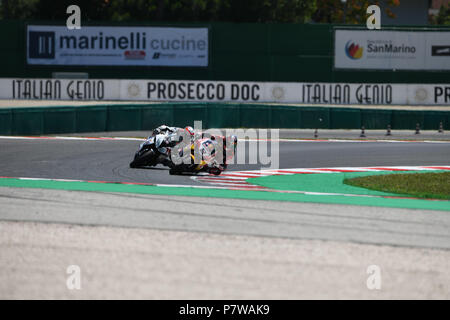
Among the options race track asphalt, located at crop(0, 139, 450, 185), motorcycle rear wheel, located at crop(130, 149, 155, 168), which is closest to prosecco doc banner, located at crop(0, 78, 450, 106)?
race track asphalt, located at crop(0, 139, 450, 185)

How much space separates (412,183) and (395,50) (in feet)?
86.1

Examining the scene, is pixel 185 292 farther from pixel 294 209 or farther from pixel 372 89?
pixel 372 89

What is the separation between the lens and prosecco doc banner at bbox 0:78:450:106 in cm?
3659

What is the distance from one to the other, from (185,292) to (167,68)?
114ft

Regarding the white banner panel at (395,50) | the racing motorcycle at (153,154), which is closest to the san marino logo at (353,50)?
the white banner panel at (395,50)

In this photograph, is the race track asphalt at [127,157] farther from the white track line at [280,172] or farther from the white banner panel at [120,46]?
the white banner panel at [120,46]

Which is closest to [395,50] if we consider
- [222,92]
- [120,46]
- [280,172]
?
[222,92]

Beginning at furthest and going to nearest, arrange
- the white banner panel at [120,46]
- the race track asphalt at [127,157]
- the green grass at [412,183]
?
the white banner panel at [120,46], the race track asphalt at [127,157], the green grass at [412,183]

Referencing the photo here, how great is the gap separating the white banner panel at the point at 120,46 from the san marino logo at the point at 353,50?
26.4 ft

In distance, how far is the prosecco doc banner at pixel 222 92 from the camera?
3659 cm

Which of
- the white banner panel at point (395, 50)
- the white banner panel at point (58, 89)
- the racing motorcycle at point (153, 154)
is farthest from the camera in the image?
the white banner panel at point (395, 50)

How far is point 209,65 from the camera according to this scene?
42.3 m

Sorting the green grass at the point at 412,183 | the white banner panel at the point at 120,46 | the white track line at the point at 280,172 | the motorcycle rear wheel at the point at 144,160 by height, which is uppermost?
the white banner panel at the point at 120,46

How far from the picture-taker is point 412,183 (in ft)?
54.8
